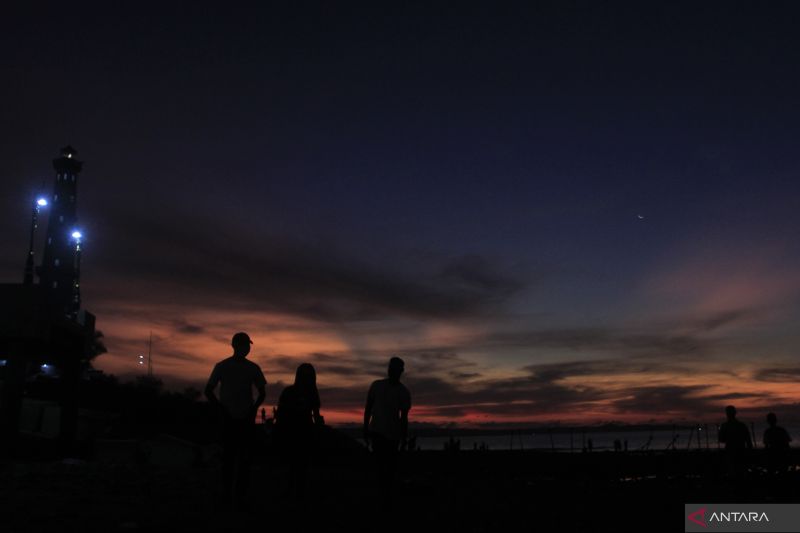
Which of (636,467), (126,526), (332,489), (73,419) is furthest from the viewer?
(636,467)

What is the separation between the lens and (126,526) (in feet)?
24.0

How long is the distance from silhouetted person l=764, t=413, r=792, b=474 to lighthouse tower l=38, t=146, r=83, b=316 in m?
94.6

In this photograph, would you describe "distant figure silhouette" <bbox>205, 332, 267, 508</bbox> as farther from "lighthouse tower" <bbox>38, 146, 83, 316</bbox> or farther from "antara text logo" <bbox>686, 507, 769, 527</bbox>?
"lighthouse tower" <bbox>38, 146, 83, 316</bbox>

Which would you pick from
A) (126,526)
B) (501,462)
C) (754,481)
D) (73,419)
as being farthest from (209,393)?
(501,462)

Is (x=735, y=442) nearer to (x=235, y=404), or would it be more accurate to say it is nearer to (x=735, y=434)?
(x=735, y=434)

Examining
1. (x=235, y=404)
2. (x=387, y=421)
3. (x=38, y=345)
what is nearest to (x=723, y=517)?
(x=387, y=421)

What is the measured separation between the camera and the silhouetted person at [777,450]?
1585cm

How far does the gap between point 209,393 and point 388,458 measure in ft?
8.19

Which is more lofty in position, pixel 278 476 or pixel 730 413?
pixel 730 413

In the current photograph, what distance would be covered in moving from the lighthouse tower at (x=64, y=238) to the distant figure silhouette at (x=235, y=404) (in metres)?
95.3

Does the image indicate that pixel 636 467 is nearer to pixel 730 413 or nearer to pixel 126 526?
pixel 730 413

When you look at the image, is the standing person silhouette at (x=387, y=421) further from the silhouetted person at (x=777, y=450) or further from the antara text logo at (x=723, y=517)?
the silhouetted person at (x=777, y=450)

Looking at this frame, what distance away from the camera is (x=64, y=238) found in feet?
325

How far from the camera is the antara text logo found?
8.22 m
